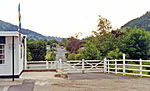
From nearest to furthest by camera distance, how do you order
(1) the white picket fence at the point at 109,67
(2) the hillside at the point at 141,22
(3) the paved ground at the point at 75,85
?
1. (3) the paved ground at the point at 75,85
2. (1) the white picket fence at the point at 109,67
3. (2) the hillside at the point at 141,22

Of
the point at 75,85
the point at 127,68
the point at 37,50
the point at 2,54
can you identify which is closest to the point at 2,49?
the point at 2,54

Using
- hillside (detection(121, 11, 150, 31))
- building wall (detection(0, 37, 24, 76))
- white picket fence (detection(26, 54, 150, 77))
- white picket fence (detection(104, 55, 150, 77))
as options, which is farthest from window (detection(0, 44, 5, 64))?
hillside (detection(121, 11, 150, 31))

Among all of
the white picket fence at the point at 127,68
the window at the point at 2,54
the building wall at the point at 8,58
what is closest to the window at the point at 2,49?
the window at the point at 2,54

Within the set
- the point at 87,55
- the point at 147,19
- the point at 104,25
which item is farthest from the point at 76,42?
the point at 147,19

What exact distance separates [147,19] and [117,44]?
3620 inches

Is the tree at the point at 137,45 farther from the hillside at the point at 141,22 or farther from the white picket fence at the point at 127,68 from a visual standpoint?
the hillside at the point at 141,22

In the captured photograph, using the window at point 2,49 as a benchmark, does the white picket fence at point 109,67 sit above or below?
below

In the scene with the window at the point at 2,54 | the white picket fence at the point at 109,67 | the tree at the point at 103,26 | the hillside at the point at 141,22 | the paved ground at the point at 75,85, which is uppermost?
the hillside at the point at 141,22

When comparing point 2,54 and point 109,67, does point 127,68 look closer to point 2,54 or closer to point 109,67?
point 109,67

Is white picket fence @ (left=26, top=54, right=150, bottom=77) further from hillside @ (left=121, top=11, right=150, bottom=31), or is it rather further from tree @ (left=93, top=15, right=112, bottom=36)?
hillside @ (left=121, top=11, right=150, bottom=31)

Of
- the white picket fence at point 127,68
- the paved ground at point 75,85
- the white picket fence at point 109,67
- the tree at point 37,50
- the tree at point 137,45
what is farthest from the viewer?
the tree at point 37,50

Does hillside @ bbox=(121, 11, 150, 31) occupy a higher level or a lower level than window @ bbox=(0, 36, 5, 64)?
higher

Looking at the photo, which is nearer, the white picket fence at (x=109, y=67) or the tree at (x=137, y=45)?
the white picket fence at (x=109, y=67)

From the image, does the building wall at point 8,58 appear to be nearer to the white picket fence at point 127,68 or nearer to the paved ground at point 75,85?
the paved ground at point 75,85
